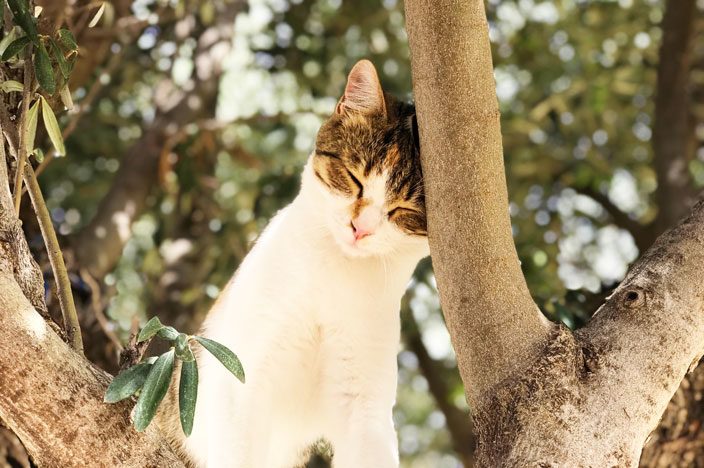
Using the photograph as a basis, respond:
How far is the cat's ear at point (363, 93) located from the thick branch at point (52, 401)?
3.65 ft

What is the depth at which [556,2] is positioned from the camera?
4746 mm

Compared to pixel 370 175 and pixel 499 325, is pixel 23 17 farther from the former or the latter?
pixel 499 325

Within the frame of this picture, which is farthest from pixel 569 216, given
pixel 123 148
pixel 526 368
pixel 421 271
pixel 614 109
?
pixel 526 368

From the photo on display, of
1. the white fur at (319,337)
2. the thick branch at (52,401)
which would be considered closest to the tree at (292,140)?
the white fur at (319,337)

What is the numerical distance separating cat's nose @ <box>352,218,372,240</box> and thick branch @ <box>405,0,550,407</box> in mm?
423

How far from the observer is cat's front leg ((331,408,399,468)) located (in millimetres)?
2068

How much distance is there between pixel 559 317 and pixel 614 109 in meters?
2.91

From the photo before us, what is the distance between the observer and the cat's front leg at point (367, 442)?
2068mm

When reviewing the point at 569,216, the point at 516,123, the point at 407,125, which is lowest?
the point at 407,125

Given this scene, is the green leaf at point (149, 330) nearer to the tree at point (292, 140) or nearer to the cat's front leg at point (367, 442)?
the cat's front leg at point (367, 442)

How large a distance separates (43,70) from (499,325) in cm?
117

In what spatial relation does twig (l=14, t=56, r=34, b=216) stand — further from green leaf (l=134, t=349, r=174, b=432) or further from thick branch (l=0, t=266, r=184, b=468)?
green leaf (l=134, t=349, r=174, b=432)

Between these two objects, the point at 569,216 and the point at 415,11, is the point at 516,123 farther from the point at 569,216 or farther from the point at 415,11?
the point at 415,11

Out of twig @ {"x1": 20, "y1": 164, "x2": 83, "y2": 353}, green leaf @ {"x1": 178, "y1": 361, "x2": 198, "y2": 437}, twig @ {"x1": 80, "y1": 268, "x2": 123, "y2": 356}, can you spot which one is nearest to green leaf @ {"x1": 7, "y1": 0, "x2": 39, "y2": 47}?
twig @ {"x1": 20, "y1": 164, "x2": 83, "y2": 353}
